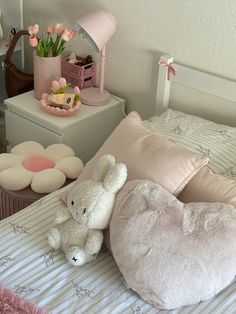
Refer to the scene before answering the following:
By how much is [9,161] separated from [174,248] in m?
0.91

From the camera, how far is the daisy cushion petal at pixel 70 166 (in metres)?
2.04

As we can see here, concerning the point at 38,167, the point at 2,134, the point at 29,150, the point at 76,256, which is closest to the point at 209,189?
the point at 76,256

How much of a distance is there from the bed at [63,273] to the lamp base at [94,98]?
564mm

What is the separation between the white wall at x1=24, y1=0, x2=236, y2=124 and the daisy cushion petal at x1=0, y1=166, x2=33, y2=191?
0.68 metres

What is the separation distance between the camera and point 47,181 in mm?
1972

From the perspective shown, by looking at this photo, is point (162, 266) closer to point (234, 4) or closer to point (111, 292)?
point (111, 292)

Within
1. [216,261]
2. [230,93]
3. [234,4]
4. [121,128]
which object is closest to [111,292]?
[216,261]

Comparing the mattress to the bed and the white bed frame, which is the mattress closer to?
the bed

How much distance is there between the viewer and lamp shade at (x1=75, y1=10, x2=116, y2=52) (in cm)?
215

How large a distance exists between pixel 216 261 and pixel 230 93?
2.75 ft

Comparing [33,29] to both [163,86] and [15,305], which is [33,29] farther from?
[15,305]

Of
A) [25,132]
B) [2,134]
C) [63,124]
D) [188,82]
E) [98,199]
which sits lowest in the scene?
[2,134]

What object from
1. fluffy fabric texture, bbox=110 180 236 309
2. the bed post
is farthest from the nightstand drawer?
fluffy fabric texture, bbox=110 180 236 309

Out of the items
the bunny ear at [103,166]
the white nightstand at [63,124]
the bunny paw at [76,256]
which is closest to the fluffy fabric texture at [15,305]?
the bunny paw at [76,256]
